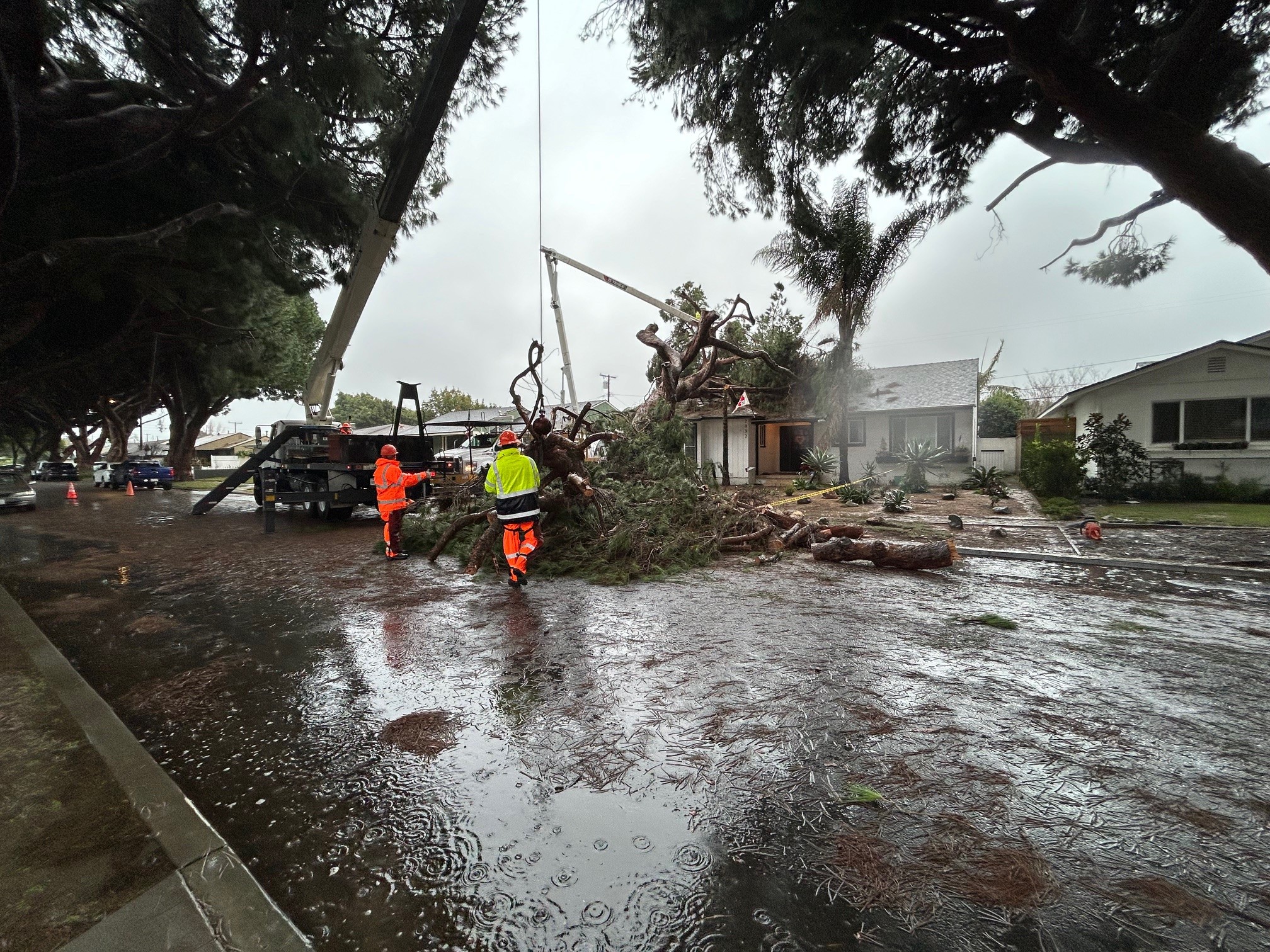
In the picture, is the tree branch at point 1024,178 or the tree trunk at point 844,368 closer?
the tree branch at point 1024,178

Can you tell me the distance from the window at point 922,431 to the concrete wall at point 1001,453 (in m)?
1.70

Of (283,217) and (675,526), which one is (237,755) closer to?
(675,526)

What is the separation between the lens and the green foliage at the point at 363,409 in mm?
62719

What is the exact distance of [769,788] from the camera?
2.56m

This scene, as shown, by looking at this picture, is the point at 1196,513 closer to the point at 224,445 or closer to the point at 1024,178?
the point at 1024,178

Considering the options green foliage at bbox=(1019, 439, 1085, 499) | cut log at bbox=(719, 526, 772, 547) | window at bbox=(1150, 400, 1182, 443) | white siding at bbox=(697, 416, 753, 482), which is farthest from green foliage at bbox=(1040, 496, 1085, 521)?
white siding at bbox=(697, 416, 753, 482)

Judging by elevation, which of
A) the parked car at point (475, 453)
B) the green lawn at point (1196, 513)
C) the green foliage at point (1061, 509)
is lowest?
the green lawn at point (1196, 513)

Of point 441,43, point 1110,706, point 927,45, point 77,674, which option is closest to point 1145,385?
point 927,45

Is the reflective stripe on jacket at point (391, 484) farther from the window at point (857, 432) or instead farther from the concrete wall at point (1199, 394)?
the concrete wall at point (1199, 394)

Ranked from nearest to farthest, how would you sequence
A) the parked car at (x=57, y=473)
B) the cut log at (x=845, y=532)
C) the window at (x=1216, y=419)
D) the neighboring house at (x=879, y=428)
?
the cut log at (x=845, y=532) → the window at (x=1216, y=419) → the neighboring house at (x=879, y=428) → the parked car at (x=57, y=473)

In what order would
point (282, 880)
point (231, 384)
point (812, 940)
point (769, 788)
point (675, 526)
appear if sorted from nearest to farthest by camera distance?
point (812, 940), point (282, 880), point (769, 788), point (675, 526), point (231, 384)

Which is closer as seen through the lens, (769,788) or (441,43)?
(769,788)

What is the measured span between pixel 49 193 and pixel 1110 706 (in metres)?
15.7

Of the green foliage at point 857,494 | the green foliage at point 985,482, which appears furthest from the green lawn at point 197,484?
the green foliage at point 985,482
